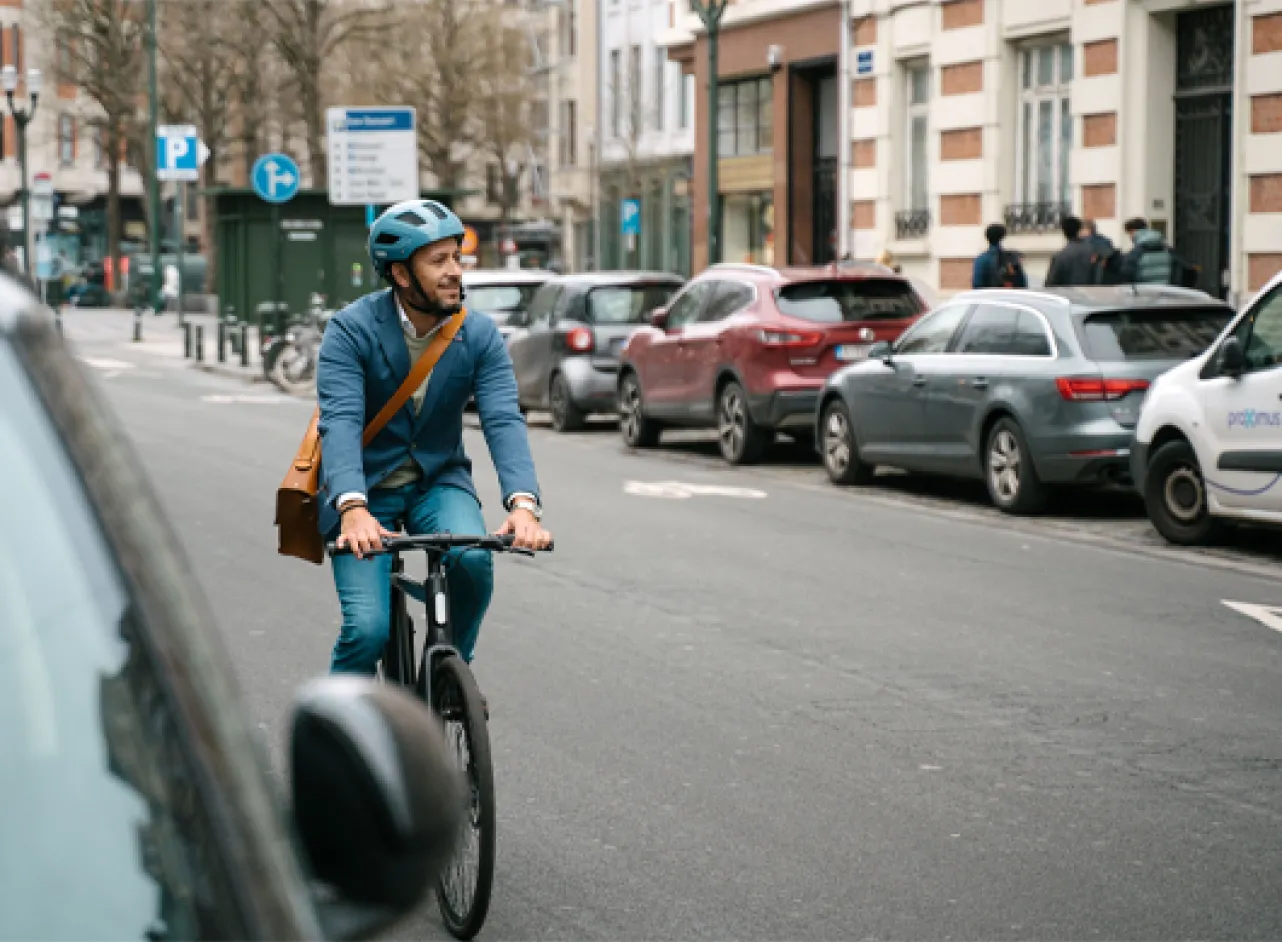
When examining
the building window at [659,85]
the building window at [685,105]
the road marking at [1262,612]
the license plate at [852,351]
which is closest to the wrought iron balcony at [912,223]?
the license plate at [852,351]

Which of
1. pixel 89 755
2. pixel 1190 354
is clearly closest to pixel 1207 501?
pixel 1190 354

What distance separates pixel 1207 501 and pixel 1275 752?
6018 millimetres

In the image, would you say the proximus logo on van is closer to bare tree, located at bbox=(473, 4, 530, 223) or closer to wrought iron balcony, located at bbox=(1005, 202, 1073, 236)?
wrought iron balcony, located at bbox=(1005, 202, 1073, 236)

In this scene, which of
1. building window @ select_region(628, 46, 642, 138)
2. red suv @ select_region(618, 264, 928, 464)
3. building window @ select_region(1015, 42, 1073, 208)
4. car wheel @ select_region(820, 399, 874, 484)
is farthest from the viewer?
building window @ select_region(628, 46, 642, 138)

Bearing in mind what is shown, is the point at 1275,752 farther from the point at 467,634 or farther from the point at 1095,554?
the point at 1095,554

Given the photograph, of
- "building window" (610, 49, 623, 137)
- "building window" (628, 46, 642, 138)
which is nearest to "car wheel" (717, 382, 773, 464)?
"building window" (628, 46, 642, 138)

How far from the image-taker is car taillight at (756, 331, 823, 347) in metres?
19.8

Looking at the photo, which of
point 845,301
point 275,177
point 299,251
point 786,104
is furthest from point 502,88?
point 845,301

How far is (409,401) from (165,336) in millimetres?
48750

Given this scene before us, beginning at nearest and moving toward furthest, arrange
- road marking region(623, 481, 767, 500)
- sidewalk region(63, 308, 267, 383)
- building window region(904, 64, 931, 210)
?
road marking region(623, 481, 767, 500) < building window region(904, 64, 931, 210) < sidewalk region(63, 308, 267, 383)

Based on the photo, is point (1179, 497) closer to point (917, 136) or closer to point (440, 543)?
point (440, 543)

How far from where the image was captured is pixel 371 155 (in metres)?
34.1

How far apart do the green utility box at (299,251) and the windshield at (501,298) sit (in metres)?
12.7

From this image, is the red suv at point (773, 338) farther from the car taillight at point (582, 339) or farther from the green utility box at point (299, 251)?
the green utility box at point (299, 251)
